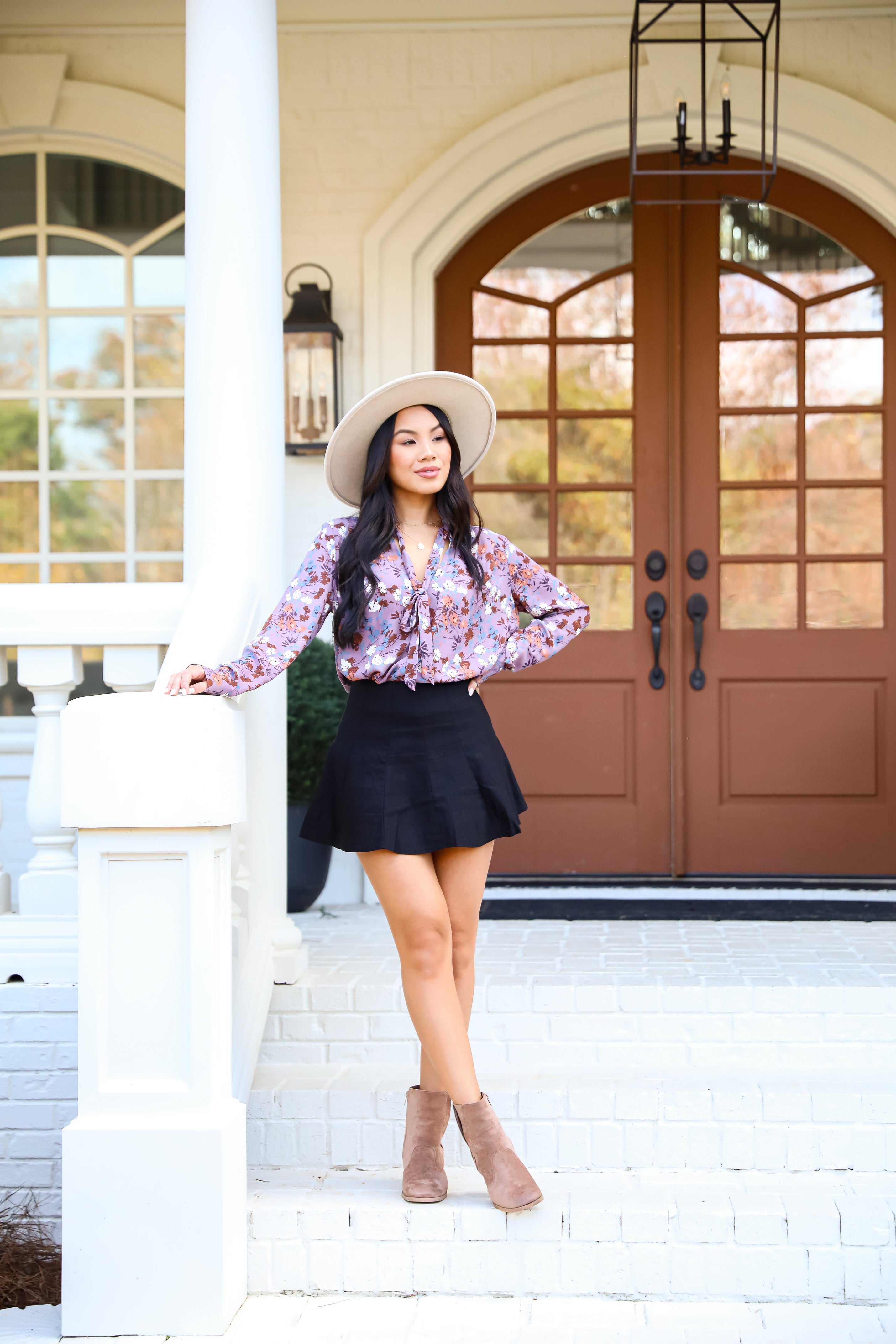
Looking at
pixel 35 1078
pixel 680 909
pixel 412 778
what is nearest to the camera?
pixel 412 778

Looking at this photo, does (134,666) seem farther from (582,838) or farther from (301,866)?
(582,838)

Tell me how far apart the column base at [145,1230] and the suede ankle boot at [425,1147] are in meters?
0.39

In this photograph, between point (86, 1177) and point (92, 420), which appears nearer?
point (86, 1177)

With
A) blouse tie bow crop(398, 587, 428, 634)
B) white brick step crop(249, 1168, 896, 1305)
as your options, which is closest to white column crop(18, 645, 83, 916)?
white brick step crop(249, 1168, 896, 1305)

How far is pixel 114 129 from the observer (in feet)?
15.0

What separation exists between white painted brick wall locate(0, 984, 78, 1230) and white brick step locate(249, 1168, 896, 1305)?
68cm

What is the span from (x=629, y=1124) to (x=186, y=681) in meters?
1.40

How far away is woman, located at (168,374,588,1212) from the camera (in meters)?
2.38

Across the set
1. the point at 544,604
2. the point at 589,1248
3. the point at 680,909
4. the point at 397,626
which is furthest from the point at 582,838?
the point at 397,626

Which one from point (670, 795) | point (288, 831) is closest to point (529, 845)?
point (670, 795)

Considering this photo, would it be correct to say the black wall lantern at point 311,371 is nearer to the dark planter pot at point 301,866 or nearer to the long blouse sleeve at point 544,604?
the dark planter pot at point 301,866

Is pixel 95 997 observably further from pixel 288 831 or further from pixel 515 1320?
pixel 288 831

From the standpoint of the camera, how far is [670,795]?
4648 mm

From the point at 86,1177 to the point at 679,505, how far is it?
324cm
